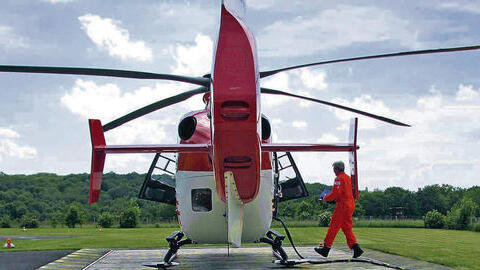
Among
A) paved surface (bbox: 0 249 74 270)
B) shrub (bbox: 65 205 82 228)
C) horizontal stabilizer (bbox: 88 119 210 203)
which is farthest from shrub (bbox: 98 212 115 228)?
horizontal stabilizer (bbox: 88 119 210 203)

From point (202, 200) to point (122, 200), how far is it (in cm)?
6637

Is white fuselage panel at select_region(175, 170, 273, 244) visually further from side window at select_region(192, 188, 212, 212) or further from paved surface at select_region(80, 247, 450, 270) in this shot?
paved surface at select_region(80, 247, 450, 270)

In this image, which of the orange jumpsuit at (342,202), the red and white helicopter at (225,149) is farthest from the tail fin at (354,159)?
the orange jumpsuit at (342,202)

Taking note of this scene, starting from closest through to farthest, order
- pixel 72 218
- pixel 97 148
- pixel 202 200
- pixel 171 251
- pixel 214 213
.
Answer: pixel 97 148 → pixel 214 213 → pixel 202 200 → pixel 171 251 → pixel 72 218

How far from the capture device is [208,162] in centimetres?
1028

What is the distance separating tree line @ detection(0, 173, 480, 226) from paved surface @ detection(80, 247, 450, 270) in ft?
153

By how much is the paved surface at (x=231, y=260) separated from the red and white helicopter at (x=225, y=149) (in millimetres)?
672

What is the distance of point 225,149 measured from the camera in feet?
20.7

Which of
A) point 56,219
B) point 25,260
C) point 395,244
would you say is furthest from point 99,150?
point 56,219

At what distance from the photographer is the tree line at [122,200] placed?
2655 inches

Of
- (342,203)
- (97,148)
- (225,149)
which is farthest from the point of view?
(342,203)

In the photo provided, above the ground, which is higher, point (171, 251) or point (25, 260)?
point (171, 251)

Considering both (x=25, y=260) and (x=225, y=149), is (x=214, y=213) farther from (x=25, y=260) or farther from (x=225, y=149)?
(x=25, y=260)

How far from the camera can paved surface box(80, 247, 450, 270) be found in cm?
1086
